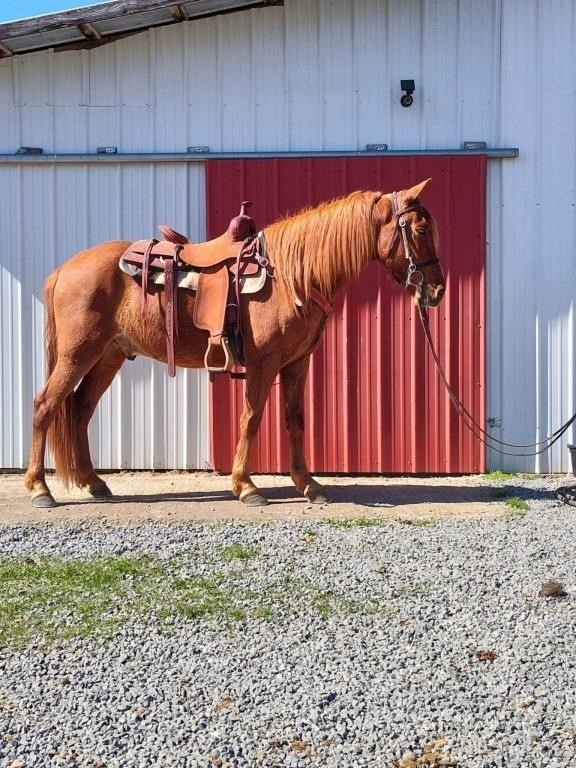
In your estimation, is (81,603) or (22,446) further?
(22,446)

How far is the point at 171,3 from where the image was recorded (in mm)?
6531

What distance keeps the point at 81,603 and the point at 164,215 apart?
4.25 metres

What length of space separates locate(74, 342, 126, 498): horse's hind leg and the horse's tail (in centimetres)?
4

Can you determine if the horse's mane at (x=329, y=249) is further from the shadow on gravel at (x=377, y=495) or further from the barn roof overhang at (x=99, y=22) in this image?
the barn roof overhang at (x=99, y=22)

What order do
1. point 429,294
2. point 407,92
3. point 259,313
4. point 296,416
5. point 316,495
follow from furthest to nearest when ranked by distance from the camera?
point 407,92 < point 296,416 < point 316,495 < point 259,313 < point 429,294

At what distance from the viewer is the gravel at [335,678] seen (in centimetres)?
251

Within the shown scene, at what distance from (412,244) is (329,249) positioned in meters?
0.55

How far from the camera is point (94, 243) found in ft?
23.8

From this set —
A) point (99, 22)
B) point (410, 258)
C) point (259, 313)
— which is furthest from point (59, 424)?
point (99, 22)

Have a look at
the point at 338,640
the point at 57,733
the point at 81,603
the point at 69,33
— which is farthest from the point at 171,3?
the point at 57,733

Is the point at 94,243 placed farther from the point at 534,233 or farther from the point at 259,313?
the point at 534,233

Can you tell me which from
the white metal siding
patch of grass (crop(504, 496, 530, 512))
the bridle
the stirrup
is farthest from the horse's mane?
patch of grass (crop(504, 496, 530, 512))

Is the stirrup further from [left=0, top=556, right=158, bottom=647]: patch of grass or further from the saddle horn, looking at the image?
[left=0, top=556, right=158, bottom=647]: patch of grass

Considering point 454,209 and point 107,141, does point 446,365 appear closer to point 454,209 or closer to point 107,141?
point 454,209
